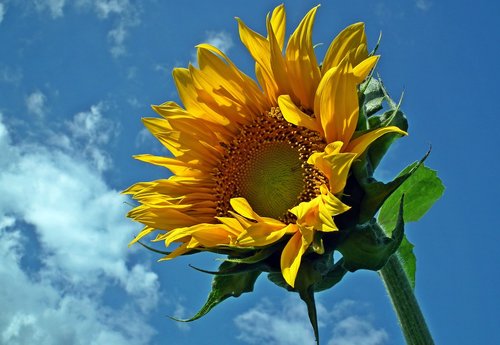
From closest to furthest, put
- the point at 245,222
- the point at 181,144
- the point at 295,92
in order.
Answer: the point at 245,222 < the point at 295,92 < the point at 181,144

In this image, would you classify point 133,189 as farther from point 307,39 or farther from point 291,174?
point 307,39

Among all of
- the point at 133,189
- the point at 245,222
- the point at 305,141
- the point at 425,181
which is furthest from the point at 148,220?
the point at 425,181

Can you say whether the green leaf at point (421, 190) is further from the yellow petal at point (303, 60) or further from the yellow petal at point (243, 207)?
the yellow petal at point (243, 207)

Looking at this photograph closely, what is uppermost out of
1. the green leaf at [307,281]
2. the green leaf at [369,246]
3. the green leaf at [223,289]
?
the green leaf at [223,289]

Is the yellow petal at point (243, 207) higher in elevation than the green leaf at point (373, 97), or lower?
lower

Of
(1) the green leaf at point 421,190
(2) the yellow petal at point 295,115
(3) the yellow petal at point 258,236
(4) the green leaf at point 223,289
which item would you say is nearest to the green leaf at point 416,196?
(1) the green leaf at point 421,190

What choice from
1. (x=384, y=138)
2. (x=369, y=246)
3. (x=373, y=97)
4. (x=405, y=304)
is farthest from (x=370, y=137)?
(x=405, y=304)

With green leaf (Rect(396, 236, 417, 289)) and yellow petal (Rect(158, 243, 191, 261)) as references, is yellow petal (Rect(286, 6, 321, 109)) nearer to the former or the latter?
yellow petal (Rect(158, 243, 191, 261))
